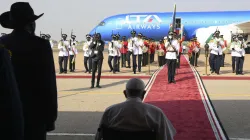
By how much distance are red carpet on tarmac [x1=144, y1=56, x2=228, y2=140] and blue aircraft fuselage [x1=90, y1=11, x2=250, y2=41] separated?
2001cm

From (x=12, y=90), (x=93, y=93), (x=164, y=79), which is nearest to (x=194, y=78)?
(x=164, y=79)

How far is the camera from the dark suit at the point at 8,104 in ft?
6.82

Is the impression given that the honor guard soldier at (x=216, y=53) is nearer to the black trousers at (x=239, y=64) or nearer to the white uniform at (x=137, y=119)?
the black trousers at (x=239, y=64)

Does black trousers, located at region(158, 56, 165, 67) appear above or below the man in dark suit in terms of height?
below

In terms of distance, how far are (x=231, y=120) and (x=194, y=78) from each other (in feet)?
21.8

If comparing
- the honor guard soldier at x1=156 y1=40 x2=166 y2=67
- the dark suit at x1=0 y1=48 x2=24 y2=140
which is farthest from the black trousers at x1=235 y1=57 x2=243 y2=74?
the dark suit at x1=0 y1=48 x2=24 y2=140

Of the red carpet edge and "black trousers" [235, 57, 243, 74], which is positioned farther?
"black trousers" [235, 57, 243, 74]

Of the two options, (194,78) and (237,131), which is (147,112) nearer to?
(237,131)

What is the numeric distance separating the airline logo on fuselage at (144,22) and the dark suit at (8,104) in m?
30.9

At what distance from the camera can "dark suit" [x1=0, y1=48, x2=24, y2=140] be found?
2080 millimetres

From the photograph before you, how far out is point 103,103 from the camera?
8.93 m

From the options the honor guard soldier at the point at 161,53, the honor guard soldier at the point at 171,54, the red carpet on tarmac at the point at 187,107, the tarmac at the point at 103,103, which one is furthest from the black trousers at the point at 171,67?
the honor guard soldier at the point at 161,53

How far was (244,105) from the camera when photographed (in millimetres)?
8555

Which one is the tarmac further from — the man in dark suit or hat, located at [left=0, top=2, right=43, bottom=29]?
hat, located at [left=0, top=2, right=43, bottom=29]
